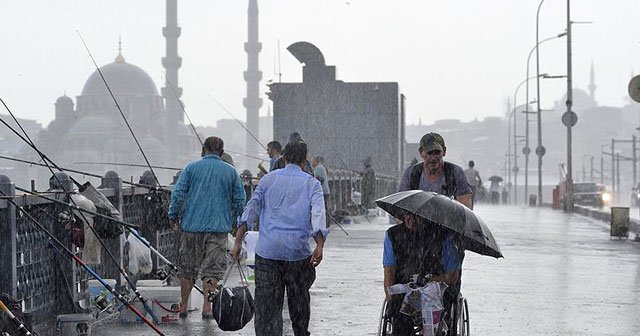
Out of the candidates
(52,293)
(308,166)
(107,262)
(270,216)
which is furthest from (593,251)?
(270,216)

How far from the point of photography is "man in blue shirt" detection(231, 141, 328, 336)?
348 inches

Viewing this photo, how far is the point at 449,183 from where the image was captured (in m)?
8.39

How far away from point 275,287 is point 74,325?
7.64 feet

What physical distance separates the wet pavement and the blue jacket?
89 centimetres

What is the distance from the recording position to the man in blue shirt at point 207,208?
11195 mm

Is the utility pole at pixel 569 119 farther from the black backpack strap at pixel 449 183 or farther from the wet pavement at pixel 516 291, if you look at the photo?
the black backpack strap at pixel 449 183

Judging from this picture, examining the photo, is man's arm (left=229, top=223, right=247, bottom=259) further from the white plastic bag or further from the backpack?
the white plastic bag

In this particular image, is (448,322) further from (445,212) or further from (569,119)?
(569,119)

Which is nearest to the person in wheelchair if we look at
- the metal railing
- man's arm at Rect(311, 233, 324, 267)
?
man's arm at Rect(311, 233, 324, 267)

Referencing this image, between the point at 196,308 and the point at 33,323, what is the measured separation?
227 cm

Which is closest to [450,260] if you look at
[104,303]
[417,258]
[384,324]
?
[417,258]

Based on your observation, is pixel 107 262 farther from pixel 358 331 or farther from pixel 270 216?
pixel 270 216

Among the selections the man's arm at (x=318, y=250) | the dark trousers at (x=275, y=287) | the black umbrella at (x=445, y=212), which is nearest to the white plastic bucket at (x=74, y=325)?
the dark trousers at (x=275, y=287)

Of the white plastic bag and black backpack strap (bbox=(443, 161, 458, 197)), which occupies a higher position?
black backpack strap (bbox=(443, 161, 458, 197))
